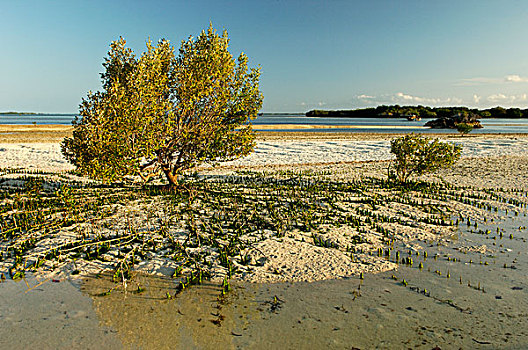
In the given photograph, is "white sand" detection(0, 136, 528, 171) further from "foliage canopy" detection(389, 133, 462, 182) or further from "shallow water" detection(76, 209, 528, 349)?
"shallow water" detection(76, 209, 528, 349)

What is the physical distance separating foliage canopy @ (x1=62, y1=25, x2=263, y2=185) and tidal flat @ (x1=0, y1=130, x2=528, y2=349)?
73.9 inches

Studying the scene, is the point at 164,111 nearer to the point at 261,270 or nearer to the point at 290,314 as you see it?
the point at 261,270

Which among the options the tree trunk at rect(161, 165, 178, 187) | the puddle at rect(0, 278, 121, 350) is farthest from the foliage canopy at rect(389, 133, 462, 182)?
the puddle at rect(0, 278, 121, 350)

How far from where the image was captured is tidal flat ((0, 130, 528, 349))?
5.97 meters

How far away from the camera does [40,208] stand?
1258 centimetres

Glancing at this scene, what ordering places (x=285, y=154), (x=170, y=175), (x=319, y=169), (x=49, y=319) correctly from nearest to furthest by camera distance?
(x=49, y=319), (x=170, y=175), (x=319, y=169), (x=285, y=154)

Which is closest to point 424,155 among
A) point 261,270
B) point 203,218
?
point 203,218

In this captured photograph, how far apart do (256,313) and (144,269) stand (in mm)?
3177

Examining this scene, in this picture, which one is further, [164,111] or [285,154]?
[285,154]

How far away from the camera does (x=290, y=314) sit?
21.2 feet

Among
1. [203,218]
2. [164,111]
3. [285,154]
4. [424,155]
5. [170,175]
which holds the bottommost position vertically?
[203,218]

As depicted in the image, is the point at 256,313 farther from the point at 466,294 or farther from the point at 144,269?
the point at 466,294

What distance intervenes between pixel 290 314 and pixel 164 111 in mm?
10381

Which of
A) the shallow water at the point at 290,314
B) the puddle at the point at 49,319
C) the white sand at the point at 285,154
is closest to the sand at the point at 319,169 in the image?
the white sand at the point at 285,154
